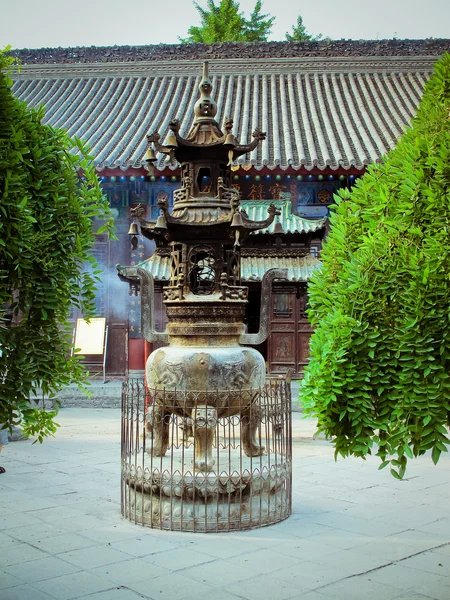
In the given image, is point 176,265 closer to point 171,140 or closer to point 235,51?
point 171,140

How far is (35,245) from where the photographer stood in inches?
167

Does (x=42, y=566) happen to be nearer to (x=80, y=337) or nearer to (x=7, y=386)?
(x=7, y=386)

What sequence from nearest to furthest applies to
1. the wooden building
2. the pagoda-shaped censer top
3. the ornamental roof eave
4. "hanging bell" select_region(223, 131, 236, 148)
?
the pagoda-shaped censer top < "hanging bell" select_region(223, 131, 236, 148) < the ornamental roof eave < the wooden building

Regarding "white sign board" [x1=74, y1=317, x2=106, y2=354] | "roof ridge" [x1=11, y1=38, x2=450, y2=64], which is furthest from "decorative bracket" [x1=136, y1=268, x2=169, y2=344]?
"roof ridge" [x1=11, y1=38, x2=450, y2=64]

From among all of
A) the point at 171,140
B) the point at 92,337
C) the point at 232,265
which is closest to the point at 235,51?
the point at 92,337

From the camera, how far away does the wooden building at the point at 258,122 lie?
14.8m

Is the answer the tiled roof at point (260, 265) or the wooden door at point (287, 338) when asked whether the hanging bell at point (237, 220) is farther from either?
the wooden door at point (287, 338)

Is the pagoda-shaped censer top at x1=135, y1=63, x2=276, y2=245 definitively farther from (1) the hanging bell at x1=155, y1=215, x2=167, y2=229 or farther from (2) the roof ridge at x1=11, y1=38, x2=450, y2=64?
(2) the roof ridge at x1=11, y1=38, x2=450, y2=64

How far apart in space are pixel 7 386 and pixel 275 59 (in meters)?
18.7

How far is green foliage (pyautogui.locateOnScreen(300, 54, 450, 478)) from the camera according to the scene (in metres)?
3.82

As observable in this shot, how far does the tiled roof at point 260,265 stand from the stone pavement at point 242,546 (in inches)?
198

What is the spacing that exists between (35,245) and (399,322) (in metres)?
2.12

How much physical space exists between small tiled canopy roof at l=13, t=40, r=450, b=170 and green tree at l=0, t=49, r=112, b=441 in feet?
38.7

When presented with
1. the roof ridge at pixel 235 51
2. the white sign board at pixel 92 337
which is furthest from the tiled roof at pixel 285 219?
the roof ridge at pixel 235 51
